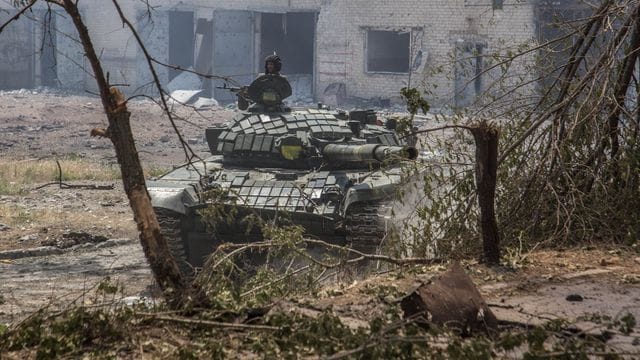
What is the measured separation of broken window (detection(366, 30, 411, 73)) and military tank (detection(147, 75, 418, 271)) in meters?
17.1

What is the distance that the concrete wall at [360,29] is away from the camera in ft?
86.1

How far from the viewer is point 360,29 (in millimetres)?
28312

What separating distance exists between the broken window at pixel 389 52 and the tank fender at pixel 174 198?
18916 millimetres

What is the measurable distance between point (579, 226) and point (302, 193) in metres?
3.40

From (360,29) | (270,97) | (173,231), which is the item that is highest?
(360,29)

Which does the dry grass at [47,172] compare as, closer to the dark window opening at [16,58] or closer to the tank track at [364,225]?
the tank track at [364,225]

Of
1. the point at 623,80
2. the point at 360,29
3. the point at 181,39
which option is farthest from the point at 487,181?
the point at 181,39

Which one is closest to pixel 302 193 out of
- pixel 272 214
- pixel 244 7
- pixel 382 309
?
pixel 272 214

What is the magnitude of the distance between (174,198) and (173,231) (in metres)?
0.37

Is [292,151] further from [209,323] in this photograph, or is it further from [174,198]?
[209,323]

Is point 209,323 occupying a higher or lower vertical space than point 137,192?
lower

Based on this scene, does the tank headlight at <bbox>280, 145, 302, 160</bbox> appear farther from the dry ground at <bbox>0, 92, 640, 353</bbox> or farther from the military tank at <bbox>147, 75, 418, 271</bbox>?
the dry ground at <bbox>0, 92, 640, 353</bbox>

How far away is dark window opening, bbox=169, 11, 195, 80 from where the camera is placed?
3288 cm

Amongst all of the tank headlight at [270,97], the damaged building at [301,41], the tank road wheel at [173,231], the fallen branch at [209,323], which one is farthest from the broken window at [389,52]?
the fallen branch at [209,323]
